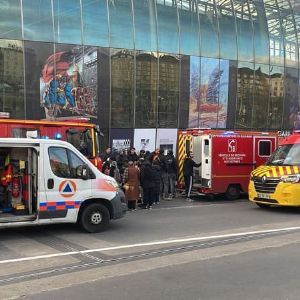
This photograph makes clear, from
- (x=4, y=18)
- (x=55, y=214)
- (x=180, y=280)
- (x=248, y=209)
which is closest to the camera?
(x=180, y=280)

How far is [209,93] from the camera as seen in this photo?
26.6 metres

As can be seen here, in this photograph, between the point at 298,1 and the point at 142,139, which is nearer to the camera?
the point at 142,139

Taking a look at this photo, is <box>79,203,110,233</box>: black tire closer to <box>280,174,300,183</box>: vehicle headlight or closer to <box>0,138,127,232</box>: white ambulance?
<box>0,138,127,232</box>: white ambulance

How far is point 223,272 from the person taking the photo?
7164mm

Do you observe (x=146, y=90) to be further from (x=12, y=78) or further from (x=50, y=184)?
(x=50, y=184)

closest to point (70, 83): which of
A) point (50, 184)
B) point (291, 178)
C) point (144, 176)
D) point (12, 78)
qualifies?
point (12, 78)

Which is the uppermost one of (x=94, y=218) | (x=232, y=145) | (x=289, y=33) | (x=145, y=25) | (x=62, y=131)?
(x=289, y=33)

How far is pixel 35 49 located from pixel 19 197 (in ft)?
40.4

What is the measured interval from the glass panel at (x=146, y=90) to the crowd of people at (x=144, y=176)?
6.93 meters

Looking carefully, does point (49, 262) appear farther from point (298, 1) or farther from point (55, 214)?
point (298, 1)

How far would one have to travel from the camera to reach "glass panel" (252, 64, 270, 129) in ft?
93.5

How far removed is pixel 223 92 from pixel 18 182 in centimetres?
1852

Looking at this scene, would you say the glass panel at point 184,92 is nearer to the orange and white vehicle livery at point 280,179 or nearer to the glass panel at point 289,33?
the glass panel at point 289,33

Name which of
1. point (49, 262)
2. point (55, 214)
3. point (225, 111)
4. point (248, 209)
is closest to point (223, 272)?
point (49, 262)
